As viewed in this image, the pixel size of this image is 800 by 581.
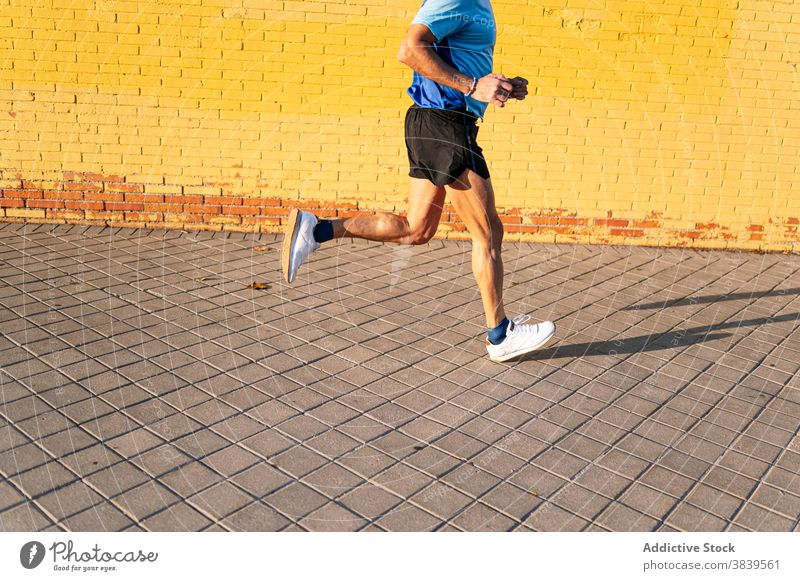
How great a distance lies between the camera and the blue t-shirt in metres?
3.67

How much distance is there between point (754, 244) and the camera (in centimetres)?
704

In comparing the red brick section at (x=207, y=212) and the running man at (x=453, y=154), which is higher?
the running man at (x=453, y=154)

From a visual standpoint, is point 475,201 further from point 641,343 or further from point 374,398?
point 641,343

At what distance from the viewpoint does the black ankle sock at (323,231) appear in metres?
4.31

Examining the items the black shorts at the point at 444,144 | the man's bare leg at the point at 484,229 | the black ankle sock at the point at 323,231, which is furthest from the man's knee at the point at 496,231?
the black ankle sock at the point at 323,231

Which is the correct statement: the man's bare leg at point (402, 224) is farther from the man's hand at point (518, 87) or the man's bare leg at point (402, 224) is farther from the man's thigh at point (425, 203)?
the man's hand at point (518, 87)

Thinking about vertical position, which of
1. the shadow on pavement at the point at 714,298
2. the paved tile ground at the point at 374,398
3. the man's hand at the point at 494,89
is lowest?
A: the paved tile ground at the point at 374,398

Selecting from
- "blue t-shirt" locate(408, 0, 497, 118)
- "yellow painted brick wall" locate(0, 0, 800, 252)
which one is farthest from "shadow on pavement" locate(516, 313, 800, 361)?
"yellow painted brick wall" locate(0, 0, 800, 252)

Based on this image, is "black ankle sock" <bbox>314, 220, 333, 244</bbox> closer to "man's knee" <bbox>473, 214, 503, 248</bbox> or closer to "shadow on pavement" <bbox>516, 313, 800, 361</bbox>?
"man's knee" <bbox>473, 214, 503, 248</bbox>

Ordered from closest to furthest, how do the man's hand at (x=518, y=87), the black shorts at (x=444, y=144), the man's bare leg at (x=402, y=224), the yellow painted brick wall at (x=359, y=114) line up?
the man's hand at (x=518, y=87), the black shorts at (x=444, y=144), the man's bare leg at (x=402, y=224), the yellow painted brick wall at (x=359, y=114)

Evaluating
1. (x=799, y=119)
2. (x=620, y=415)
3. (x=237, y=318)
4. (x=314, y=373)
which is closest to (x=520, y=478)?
(x=620, y=415)

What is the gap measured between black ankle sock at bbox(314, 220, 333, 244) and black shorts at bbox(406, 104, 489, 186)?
0.65 meters

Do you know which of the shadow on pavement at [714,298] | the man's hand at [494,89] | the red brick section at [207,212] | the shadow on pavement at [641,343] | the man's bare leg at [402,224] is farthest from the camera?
the red brick section at [207,212]

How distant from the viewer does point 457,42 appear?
12.7 feet
